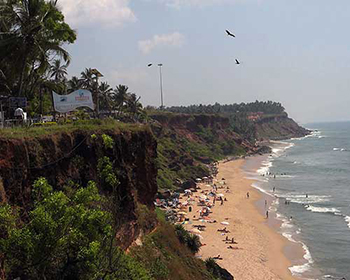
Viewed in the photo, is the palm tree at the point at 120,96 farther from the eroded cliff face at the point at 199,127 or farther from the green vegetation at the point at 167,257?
the green vegetation at the point at 167,257

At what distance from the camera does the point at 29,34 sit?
811 inches

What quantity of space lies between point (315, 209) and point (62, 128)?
122 ft

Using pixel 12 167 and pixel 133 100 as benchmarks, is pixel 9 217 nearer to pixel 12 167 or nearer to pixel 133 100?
pixel 12 167

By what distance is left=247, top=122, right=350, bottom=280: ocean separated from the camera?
3016 centimetres

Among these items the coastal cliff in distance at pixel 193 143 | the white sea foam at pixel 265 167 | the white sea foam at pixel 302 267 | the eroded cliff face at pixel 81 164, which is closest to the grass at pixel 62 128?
the eroded cliff face at pixel 81 164

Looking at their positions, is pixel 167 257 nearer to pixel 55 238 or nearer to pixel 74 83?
pixel 55 238

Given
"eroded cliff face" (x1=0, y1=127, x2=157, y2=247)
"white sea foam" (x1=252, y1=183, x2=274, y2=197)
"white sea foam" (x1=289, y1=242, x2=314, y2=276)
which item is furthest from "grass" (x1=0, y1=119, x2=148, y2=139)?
"white sea foam" (x1=252, y1=183, x2=274, y2=197)

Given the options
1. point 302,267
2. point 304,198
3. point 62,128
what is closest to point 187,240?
point 302,267

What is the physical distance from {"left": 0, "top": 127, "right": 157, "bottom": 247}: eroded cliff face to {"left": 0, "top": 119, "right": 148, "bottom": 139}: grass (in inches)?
9.3

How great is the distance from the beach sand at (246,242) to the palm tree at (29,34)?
64.7 feet

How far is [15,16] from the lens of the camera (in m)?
20.4

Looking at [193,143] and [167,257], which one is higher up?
[193,143]

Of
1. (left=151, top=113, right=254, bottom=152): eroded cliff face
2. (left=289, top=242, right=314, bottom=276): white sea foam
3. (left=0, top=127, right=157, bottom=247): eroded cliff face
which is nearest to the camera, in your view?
(left=0, top=127, right=157, bottom=247): eroded cliff face

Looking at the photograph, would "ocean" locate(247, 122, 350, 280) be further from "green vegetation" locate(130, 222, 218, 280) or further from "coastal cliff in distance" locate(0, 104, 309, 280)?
"green vegetation" locate(130, 222, 218, 280)
